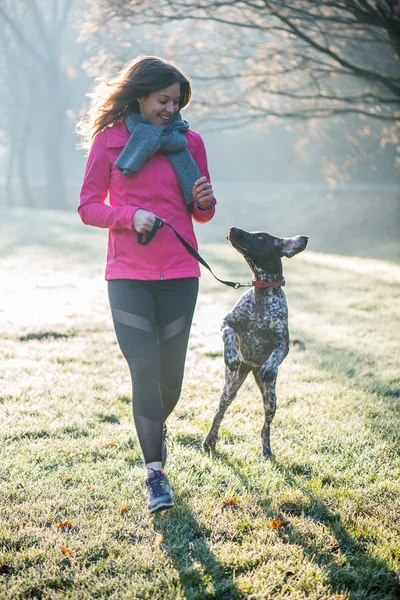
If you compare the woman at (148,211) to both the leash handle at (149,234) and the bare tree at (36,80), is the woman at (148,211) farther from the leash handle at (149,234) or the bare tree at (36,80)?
the bare tree at (36,80)

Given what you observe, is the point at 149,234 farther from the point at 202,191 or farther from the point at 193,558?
the point at 193,558

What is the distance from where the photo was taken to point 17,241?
2058 centimetres

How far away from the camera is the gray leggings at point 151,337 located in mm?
3564

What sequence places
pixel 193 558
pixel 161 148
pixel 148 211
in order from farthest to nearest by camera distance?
1. pixel 161 148
2. pixel 148 211
3. pixel 193 558

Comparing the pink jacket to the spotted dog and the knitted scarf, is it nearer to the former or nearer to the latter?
the knitted scarf

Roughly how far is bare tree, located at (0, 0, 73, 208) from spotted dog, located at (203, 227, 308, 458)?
3402 cm

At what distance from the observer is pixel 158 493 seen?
3.46m

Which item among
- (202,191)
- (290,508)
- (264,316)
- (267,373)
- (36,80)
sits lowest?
(36,80)

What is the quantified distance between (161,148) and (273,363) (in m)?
1.50

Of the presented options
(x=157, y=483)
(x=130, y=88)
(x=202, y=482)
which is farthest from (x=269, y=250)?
(x=157, y=483)

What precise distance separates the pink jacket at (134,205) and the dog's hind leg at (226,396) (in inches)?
37.6

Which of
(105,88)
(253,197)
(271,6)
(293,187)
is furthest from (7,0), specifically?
(105,88)

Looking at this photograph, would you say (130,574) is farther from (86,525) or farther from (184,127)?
(184,127)

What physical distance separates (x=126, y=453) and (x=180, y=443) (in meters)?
0.43
